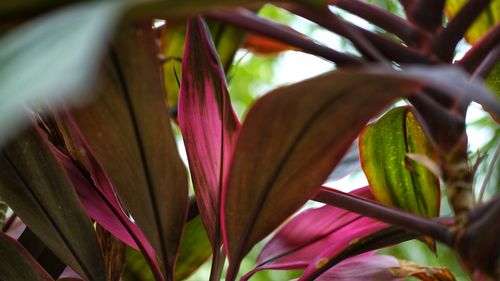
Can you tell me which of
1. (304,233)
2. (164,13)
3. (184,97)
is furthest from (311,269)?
(164,13)

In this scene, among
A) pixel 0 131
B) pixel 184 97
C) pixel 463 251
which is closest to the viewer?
pixel 0 131

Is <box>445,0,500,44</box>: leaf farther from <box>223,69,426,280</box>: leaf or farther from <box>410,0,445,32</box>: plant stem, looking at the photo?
<box>223,69,426,280</box>: leaf

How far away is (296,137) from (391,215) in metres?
0.09

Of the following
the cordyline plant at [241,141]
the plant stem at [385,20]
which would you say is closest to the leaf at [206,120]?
the cordyline plant at [241,141]

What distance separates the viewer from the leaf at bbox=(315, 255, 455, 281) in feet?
1.87

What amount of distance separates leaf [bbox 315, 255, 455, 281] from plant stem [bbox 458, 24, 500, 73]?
0.18 metres

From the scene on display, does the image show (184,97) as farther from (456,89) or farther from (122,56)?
(456,89)

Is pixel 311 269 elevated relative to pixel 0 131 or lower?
lower

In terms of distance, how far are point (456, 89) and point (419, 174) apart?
336 millimetres

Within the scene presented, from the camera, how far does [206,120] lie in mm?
526

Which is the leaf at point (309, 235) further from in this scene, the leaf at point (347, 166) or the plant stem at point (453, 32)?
the plant stem at point (453, 32)

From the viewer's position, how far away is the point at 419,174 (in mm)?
603

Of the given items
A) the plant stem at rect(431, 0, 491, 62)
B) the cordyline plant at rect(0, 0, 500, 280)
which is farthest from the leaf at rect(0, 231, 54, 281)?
the plant stem at rect(431, 0, 491, 62)

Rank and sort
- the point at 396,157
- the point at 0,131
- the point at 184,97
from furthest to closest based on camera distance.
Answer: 1. the point at 396,157
2. the point at 184,97
3. the point at 0,131
